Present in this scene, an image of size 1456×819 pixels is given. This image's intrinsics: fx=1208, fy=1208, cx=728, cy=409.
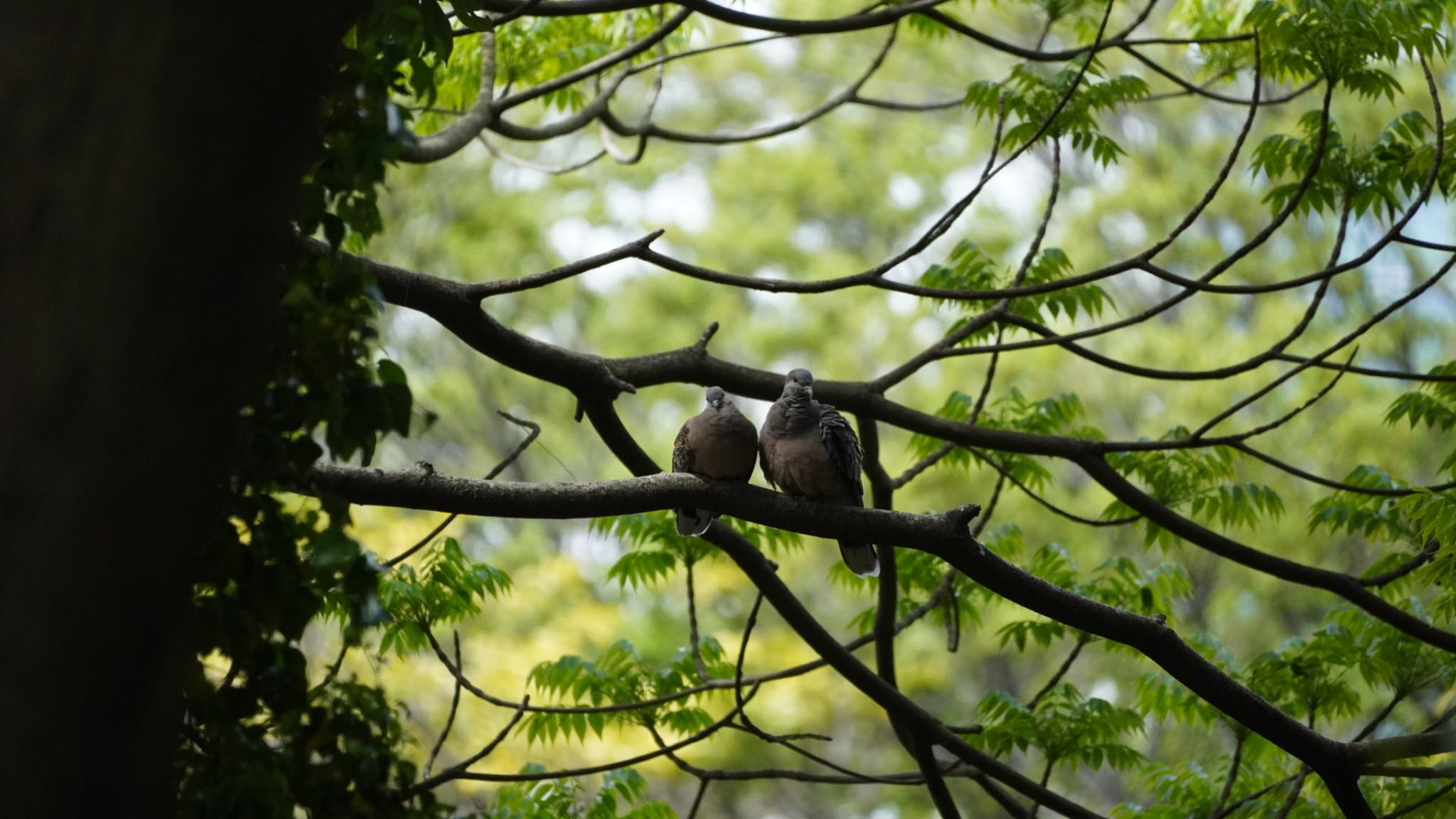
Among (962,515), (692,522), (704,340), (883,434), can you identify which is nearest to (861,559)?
(692,522)

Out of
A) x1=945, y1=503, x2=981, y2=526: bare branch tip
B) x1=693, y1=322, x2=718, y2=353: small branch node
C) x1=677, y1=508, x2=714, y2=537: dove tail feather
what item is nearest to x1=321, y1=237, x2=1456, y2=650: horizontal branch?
x1=693, y1=322, x2=718, y2=353: small branch node

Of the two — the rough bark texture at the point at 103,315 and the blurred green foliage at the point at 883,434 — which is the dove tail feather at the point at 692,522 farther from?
the rough bark texture at the point at 103,315

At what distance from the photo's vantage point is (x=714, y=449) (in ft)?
13.4

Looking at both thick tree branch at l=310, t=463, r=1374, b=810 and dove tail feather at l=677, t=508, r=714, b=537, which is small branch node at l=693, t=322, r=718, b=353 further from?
thick tree branch at l=310, t=463, r=1374, b=810

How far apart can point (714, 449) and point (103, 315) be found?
2672mm

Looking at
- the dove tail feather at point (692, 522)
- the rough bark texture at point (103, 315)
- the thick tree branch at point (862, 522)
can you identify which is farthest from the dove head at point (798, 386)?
the rough bark texture at point (103, 315)

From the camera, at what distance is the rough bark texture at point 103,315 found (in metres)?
1.53

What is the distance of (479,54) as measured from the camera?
572 centimetres

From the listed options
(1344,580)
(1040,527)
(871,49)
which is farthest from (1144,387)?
(1344,580)

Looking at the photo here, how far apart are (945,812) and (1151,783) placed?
4.75 feet

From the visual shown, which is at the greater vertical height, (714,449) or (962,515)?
(714,449)

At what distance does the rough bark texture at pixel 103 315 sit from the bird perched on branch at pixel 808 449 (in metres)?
2.84

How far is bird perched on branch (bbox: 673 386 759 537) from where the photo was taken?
4.10 m

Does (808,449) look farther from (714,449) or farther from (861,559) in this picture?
(861,559)
